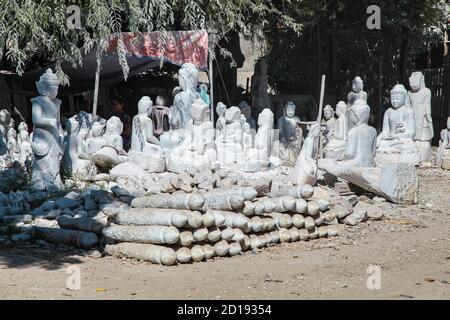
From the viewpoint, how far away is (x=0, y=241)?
29.9 ft

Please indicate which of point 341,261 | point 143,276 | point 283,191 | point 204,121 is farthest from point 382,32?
point 143,276

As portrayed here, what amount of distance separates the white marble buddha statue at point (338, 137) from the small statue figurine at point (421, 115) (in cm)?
177

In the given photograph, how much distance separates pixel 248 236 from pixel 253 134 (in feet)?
21.1

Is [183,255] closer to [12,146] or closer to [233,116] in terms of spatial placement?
[233,116]

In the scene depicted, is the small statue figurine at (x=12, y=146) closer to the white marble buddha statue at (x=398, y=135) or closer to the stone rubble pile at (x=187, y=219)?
the stone rubble pile at (x=187, y=219)

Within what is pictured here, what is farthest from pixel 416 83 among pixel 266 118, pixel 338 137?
pixel 266 118

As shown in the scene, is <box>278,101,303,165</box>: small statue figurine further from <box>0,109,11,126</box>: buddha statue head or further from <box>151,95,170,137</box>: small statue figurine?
<box>0,109,11,126</box>: buddha statue head

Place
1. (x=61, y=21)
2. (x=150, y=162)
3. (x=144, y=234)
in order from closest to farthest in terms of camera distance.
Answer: (x=144, y=234) < (x=61, y=21) < (x=150, y=162)

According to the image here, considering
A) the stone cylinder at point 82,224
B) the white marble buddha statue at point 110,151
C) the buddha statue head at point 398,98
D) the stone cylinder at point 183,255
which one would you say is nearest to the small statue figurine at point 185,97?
the white marble buddha statue at point 110,151

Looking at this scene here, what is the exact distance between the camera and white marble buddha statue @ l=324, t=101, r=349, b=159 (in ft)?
49.9

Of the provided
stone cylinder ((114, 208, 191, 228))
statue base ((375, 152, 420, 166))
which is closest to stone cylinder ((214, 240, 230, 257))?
stone cylinder ((114, 208, 191, 228))

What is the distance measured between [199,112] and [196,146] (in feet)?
2.17

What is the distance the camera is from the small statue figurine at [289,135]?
643 inches

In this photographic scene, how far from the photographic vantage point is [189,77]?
14.6 m
